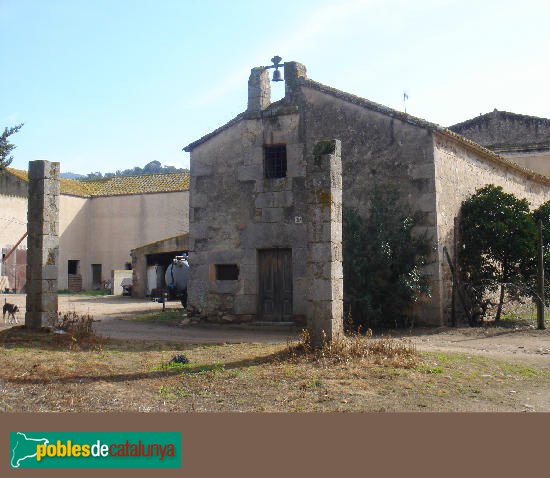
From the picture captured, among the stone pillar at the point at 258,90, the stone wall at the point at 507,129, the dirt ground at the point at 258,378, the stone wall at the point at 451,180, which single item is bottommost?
the dirt ground at the point at 258,378

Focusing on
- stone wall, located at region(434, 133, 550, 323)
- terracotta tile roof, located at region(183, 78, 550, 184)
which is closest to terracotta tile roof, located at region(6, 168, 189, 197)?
terracotta tile roof, located at region(183, 78, 550, 184)

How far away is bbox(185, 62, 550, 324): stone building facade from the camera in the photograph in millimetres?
13594

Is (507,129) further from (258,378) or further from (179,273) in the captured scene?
(258,378)

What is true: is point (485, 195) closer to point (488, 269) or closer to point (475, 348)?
point (488, 269)

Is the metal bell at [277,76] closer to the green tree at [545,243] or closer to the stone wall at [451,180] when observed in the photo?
the stone wall at [451,180]

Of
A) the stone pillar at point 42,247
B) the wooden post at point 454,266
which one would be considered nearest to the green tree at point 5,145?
the stone pillar at point 42,247

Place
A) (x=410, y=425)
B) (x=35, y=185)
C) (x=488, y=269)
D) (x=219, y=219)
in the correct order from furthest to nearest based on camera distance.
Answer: (x=219, y=219) < (x=488, y=269) < (x=35, y=185) < (x=410, y=425)

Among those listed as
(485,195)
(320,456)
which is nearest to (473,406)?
(320,456)

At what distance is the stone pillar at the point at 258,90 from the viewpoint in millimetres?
15539

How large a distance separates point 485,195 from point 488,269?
1.85m

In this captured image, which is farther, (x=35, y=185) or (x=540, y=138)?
(x=540, y=138)

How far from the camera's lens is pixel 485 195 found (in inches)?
579

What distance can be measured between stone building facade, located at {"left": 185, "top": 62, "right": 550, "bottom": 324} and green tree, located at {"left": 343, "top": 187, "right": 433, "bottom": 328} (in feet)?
1.07

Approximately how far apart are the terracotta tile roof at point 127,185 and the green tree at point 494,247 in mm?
21723
